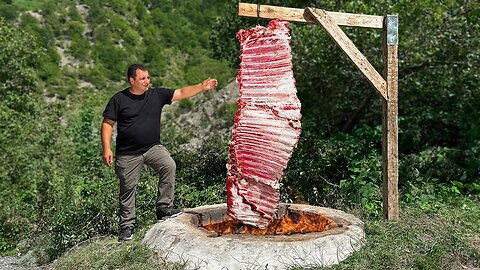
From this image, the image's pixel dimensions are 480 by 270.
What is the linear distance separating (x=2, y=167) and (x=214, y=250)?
304 inches

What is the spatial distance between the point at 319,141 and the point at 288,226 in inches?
154

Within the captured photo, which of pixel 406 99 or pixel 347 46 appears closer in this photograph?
pixel 347 46

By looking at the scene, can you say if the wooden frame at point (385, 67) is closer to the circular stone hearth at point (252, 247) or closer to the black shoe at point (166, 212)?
the circular stone hearth at point (252, 247)

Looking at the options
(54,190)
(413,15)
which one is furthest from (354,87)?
(54,190)

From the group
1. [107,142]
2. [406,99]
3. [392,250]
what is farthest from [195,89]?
[406,99]

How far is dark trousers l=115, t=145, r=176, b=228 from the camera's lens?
6.30 metres

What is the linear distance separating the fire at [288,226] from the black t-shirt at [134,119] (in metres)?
1.08

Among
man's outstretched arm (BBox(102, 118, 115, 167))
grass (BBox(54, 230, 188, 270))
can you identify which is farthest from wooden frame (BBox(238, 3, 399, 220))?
grass (BBox(54, 230, 188, 270))

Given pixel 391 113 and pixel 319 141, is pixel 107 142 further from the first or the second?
pixel 319 141

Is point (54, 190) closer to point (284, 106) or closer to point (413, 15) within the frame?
point (284, 106)

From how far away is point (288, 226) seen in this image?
6.30m

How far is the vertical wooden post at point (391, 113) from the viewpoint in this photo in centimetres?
671

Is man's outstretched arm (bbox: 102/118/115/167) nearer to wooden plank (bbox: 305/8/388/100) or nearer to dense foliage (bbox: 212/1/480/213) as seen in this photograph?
wooden plank (bbox: 305/8/388/100)

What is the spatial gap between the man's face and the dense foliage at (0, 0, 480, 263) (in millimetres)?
2104
